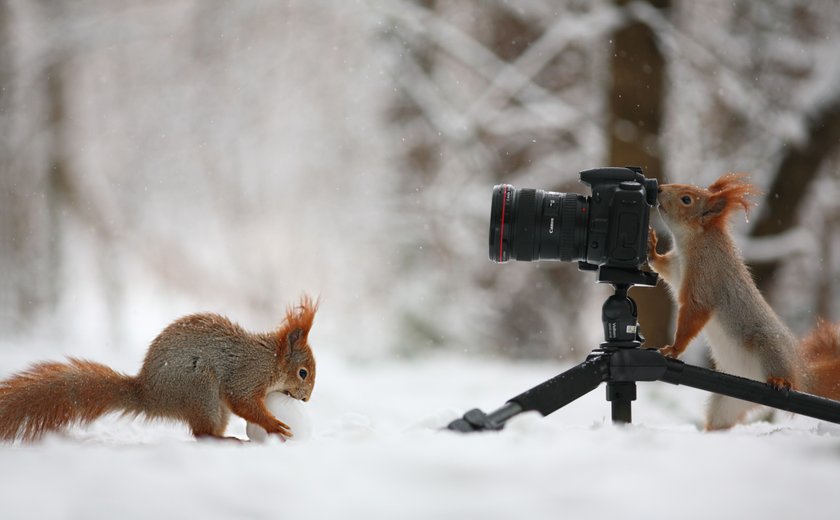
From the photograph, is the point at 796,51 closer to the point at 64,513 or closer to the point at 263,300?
the point at 263,300

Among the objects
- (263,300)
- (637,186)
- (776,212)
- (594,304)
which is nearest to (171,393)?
(637,186)

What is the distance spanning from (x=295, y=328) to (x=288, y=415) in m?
0.17

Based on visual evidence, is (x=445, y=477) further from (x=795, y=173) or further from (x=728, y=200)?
(x=795, y=173)

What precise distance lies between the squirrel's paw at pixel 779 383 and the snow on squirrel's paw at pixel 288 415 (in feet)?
2.91

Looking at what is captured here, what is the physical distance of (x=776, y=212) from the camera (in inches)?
137

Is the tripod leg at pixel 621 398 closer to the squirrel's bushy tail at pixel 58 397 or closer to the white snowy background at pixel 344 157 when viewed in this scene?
the squirrel's bushy tail at pixel 58 397

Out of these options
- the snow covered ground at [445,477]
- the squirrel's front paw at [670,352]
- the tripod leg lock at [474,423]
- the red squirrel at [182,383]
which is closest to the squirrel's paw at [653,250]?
the squirrel's front paw at [670,352]

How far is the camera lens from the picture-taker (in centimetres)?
157

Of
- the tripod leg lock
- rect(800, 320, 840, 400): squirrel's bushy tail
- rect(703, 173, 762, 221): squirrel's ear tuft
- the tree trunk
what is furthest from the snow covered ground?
the tree trunk

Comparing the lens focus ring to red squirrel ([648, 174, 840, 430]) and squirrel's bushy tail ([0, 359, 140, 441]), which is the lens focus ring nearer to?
red squirrel ([648, 174, 840, 430])

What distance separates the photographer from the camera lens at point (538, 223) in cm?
157

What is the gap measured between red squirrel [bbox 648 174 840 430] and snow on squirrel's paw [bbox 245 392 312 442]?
73 cm

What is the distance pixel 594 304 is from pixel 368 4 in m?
2.20

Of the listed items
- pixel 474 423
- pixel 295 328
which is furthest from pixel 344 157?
pixel 474 423
